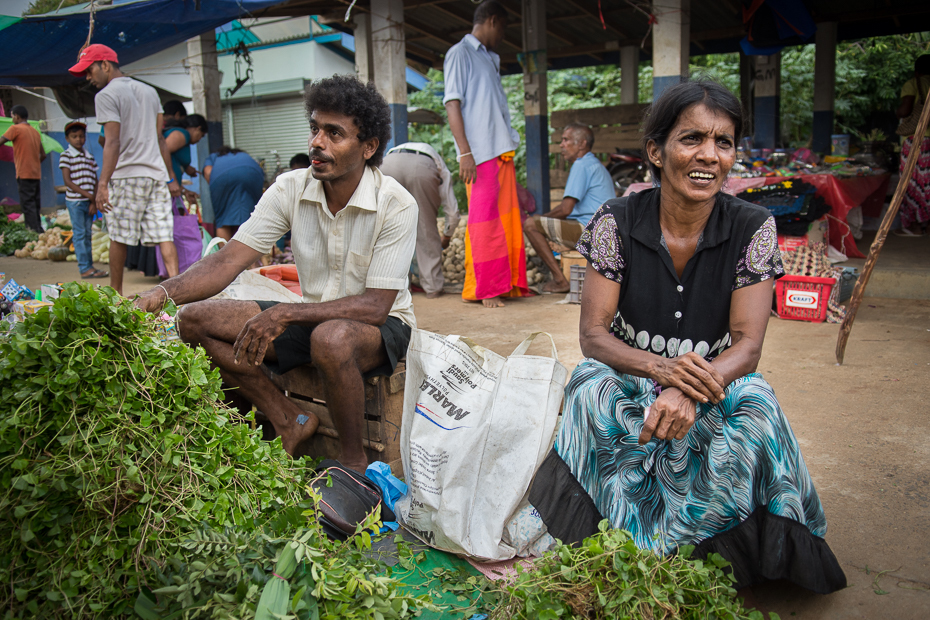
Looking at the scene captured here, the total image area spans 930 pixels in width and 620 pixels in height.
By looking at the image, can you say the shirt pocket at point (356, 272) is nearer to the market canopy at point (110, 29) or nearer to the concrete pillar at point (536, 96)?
the market canopy at point (110, 29)

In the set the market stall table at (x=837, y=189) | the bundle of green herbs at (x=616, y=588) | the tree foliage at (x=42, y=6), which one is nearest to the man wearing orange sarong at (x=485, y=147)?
the market stall table at (x=837, y=189)

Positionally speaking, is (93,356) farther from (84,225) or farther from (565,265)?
(84,225)

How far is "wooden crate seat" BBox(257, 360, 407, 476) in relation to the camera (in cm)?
251

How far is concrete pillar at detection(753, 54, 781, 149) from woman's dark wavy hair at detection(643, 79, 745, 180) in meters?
8.83

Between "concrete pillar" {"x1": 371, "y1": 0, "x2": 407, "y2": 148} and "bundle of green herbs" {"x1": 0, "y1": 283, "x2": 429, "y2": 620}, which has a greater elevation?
"concrete pillar" {"x1": 371, "y1": 0, "x2": 407, "y2": 148}

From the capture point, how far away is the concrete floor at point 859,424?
1.79 m

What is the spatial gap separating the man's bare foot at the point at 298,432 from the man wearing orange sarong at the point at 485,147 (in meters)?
2.86

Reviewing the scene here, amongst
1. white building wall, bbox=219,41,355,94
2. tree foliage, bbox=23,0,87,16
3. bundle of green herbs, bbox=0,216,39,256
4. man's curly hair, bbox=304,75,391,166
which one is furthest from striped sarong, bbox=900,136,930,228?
bundle of green herbs, bbox=0,216,39,256

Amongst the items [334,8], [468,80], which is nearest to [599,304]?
[468,80]

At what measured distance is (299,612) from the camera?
4.35ft

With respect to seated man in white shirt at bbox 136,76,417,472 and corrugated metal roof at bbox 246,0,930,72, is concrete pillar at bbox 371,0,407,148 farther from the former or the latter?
seated man in white shirt at bbox 136,76,417,472

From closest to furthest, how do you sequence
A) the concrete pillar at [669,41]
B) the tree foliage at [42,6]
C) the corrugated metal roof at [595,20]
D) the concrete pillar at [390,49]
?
the concrete pillar at [669,41] → the concrete pillar at [390,49] → the tree foliage at [42,6] → the corrugated metal roof at [595,20]

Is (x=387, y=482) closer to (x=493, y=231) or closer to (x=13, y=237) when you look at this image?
(x=493, y=231)

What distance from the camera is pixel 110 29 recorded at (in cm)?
709
